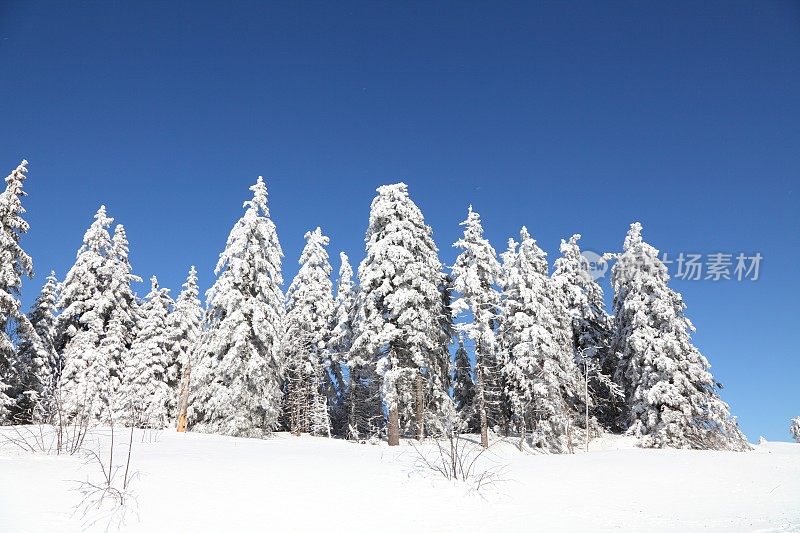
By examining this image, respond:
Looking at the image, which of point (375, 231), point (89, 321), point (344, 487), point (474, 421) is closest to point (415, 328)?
point (375, 231)

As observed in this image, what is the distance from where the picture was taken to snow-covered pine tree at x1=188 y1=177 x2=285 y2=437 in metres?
25.2

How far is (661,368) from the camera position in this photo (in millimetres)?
29047

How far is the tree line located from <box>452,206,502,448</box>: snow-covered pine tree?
0.36 feet

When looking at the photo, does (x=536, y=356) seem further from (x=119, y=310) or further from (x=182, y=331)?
(x=119, y=310)

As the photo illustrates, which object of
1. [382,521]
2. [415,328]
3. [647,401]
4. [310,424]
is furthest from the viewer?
[310,424]

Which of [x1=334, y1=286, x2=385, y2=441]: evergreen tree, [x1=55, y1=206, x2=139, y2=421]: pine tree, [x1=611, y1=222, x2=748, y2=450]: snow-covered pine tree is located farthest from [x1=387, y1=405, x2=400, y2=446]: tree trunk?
[x1=55, y1=206, x2=139, y2=421]: pine tree

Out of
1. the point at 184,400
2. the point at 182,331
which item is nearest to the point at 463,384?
the point at 184,400

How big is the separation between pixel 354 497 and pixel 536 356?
2227 centimetres

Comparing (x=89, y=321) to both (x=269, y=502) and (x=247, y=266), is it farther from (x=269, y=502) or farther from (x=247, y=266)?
(x=269, y=502)

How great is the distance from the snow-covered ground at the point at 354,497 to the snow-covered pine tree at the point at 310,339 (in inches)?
871

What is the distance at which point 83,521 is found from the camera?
6727mm

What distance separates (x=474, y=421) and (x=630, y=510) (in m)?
25.6

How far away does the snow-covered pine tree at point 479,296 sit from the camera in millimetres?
27125

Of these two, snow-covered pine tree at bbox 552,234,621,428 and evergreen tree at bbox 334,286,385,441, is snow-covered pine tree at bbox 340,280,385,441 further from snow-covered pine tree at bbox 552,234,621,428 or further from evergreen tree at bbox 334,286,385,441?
snow-covered pine tree at bbox 552,234,621,428
